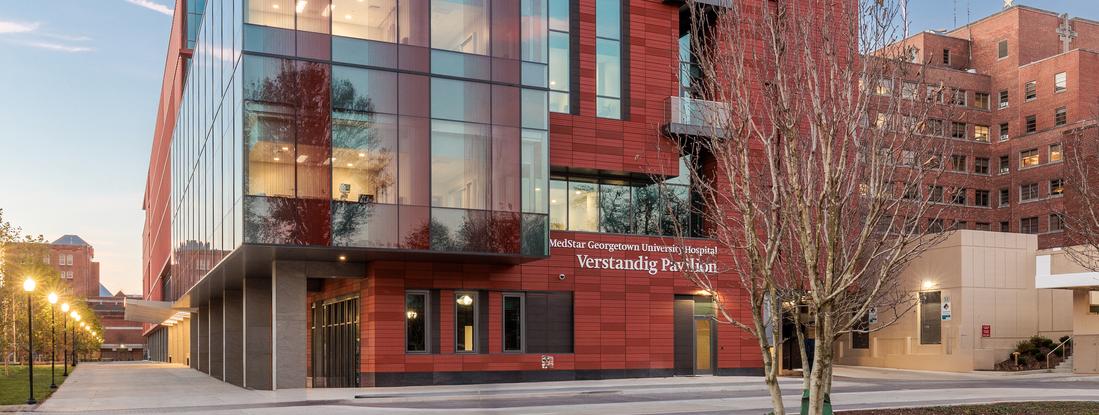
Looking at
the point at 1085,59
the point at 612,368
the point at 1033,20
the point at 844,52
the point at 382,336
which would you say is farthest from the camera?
the point at 1033,20

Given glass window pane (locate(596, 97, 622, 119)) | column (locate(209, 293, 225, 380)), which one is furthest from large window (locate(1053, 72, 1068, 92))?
column (locate(209, 293, 225, 380))

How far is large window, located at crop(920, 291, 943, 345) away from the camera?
42.6 metres

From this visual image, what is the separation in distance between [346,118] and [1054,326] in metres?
32.0

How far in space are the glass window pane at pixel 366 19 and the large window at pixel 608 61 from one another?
9.24 m

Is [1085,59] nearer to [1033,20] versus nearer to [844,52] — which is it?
[1033,20]

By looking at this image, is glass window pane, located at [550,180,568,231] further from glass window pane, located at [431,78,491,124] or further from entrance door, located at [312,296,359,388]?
entrance door, located at [312,296,359,388]

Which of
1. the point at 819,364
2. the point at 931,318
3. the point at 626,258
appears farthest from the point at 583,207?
the point at 819,364

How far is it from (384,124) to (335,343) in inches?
425

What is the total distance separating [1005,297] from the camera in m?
42.7

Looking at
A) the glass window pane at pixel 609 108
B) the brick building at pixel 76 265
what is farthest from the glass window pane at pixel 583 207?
the brick building at pixel 76 265

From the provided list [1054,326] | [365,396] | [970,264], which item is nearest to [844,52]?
[365,396]

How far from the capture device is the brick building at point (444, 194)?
2838 cm

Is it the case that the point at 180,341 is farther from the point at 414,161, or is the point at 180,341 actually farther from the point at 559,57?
the point at 414,161

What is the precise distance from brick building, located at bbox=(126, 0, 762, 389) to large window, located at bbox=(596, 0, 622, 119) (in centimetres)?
8
